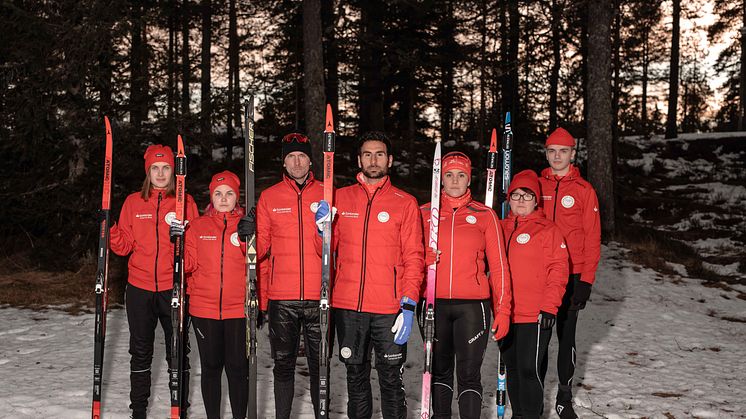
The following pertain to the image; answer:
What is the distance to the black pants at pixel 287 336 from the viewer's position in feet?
14.4

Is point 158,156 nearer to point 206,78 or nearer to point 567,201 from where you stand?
point 567,201

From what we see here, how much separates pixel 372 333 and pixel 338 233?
0.78 metres

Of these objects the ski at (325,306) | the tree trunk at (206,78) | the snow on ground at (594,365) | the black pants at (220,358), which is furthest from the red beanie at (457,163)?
the tree trunk at (206,78)

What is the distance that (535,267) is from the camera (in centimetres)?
463

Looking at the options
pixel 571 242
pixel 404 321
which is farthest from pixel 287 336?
pixel 571 242

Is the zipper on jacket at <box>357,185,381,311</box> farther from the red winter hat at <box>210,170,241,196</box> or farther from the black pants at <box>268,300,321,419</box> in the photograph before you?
the red winter hat at <box>210,170,241,196</box>

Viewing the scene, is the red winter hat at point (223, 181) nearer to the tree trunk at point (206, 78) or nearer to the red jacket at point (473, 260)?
the red jacket at point (473, 260)

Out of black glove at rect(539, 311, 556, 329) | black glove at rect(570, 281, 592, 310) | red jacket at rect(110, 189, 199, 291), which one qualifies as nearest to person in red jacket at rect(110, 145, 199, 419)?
red jacket at rect(110, 189, 199, 291)

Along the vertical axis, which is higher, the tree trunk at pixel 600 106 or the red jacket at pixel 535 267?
the tree trunk at pixel 600 106

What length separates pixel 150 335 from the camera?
15.4 feet

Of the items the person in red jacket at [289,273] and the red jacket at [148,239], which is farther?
the red jacket at [148,239]

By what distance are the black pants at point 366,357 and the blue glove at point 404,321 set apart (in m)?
0.10

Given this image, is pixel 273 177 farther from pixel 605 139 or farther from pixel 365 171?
pixel 365 171

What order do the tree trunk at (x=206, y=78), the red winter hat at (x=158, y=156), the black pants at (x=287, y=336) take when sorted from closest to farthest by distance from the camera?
the black pants at (x=287, y=336) < the red winter hat at (x=158, y=156) < the tree trunk at (x=206, y=78)
